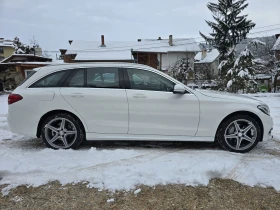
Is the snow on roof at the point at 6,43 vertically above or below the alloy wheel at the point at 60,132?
above

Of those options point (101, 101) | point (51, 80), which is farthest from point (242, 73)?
point (51, 80)

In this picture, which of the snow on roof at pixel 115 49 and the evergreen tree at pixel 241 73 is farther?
the snow on roof at pixel 115 49

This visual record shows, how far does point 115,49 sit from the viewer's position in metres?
31.2

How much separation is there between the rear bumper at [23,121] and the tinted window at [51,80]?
52cm

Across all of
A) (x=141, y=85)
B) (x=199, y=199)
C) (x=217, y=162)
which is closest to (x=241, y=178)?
(x=217, y=162)

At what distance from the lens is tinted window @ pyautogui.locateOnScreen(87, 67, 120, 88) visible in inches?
172

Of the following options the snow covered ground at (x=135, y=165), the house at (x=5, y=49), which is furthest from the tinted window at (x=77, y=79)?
the house at (x=5, y=49)

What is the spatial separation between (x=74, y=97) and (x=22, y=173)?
58.9 inches

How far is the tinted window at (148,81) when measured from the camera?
429 centimetres

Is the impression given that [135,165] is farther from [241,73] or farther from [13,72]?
[13,72]

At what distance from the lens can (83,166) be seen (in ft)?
12.0

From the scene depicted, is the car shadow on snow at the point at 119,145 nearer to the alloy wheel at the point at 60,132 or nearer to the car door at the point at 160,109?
the alloy wheel at the point at 60,132

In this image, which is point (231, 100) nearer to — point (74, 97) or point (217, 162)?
point (217, 162)

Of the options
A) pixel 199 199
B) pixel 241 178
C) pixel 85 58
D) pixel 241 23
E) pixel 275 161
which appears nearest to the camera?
pixel 199 199
